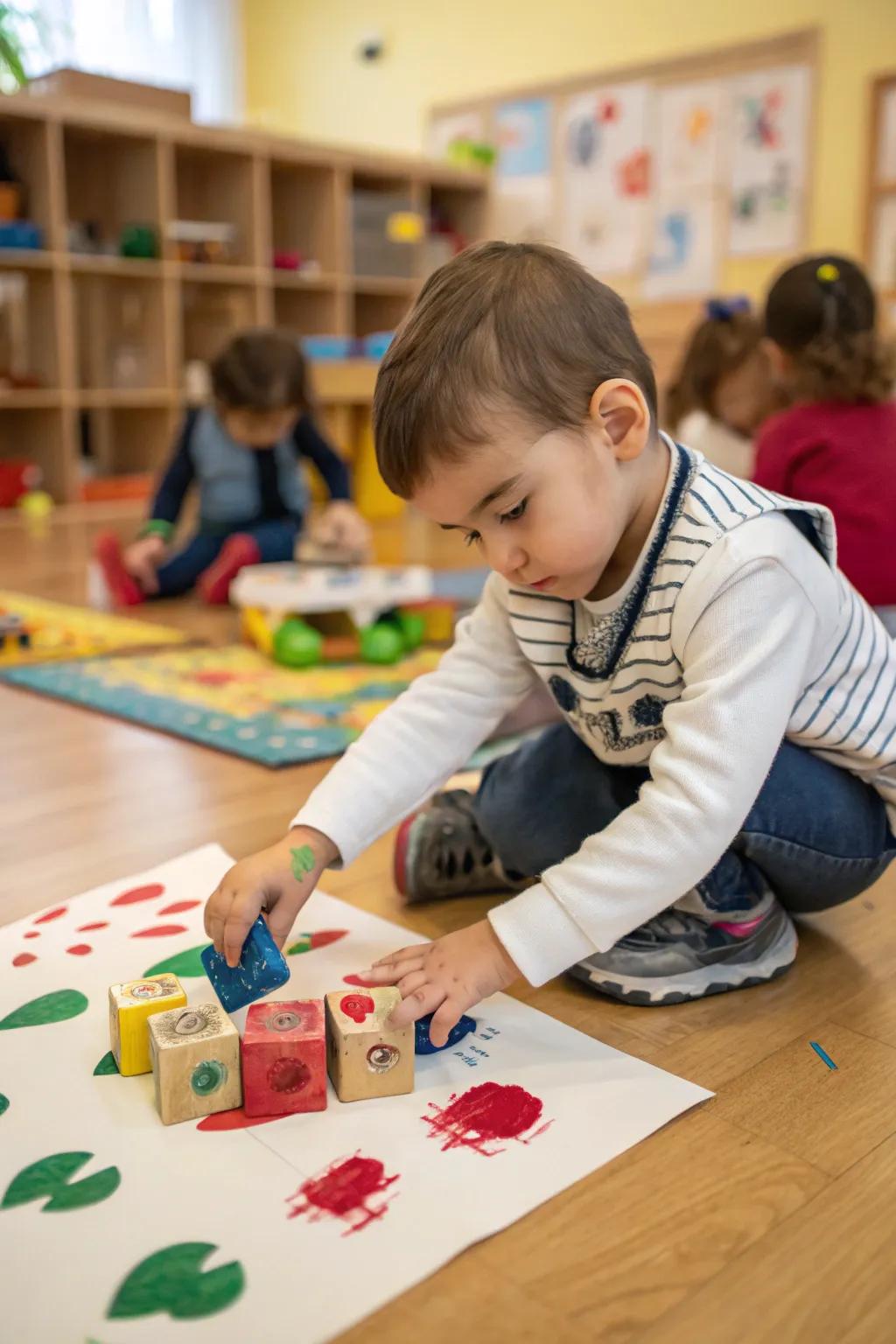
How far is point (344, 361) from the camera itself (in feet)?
11.9

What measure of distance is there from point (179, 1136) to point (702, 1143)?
0.86ft

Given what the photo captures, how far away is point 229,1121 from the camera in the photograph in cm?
63

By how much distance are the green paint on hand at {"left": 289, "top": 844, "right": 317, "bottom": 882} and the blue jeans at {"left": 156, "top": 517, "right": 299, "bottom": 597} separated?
4.96 feet

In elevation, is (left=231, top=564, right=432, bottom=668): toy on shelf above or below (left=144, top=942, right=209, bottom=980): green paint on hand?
above

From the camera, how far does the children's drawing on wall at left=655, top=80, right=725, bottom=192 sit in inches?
152

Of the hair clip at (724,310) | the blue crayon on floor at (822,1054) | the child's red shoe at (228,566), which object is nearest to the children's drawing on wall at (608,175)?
the hair clip at (724,310)

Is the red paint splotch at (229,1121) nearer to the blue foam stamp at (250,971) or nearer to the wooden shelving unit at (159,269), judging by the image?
the blue foam stamp at (250,971)

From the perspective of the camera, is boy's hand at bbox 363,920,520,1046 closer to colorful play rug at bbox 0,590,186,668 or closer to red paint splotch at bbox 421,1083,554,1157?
red paint splotch at bbox 421,1083,554,1157

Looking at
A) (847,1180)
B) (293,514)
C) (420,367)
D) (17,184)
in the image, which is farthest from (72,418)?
(847,1180)

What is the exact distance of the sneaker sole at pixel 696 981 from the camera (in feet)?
2.52

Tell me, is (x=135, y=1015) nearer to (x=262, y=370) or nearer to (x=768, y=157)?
(x=262, y=370)

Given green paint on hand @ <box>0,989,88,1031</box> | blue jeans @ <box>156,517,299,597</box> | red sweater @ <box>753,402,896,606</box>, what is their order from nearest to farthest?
1. green paint on hand @ <box>0,989,88,1031</box>
2. red sweater @ <box>753,402,896,606</box>
3. blue jeans @ <box>156,517,299,597</box>

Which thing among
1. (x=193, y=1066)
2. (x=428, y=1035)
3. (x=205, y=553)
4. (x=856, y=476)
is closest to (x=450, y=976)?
(x=428, y=1035)

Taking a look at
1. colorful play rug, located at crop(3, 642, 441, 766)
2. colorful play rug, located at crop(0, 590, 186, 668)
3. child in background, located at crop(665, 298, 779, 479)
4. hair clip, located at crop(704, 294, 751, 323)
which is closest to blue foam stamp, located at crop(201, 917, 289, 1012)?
colorful play rug, located at crop(3, 642, 441, 766)
